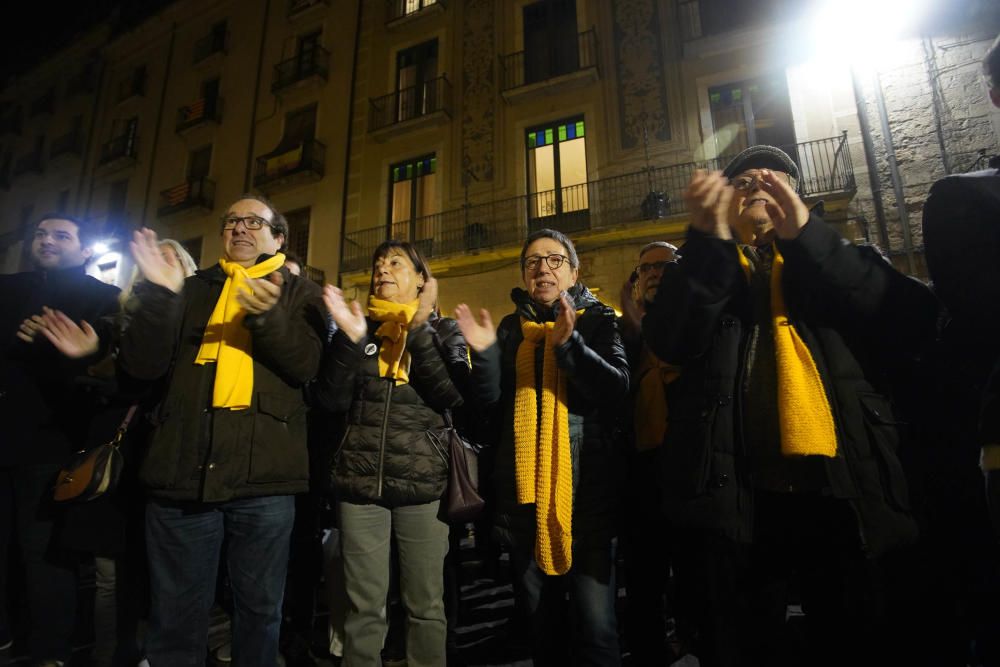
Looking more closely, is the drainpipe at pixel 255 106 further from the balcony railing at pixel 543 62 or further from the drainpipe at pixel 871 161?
the drainpipe at pixel 871 161

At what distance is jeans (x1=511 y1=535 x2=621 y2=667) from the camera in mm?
1828

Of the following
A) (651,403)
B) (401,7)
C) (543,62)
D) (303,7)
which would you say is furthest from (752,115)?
(303,7)

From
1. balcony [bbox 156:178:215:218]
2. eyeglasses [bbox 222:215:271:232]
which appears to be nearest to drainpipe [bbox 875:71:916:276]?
eyeglasses [bbox 222:215:271:232]

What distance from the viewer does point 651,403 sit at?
8.02 ft

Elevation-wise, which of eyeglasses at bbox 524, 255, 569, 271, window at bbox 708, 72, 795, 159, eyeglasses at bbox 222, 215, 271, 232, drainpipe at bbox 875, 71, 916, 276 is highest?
window at bbox 708, 72, 795, 159

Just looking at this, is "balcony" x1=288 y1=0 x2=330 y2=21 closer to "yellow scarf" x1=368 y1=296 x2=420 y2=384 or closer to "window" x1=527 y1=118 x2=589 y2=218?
"window" x1=527 y1=118 x2=589 y2=218

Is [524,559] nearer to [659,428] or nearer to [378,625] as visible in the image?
[378,625]

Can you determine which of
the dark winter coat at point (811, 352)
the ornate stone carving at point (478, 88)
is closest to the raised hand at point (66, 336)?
the dark winter coat at point (811, 352)

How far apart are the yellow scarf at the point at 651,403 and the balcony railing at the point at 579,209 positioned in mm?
7497

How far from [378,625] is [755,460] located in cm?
165

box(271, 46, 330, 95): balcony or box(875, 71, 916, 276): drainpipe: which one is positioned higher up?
box(271, 46, 330, 95): balcony

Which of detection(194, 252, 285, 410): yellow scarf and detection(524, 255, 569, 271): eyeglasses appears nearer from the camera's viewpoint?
detection(194, 252, 285, 410): yellow scarf

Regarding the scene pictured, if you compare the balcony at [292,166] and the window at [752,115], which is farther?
the balcony at [292,166]

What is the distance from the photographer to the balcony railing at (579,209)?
349 inches
